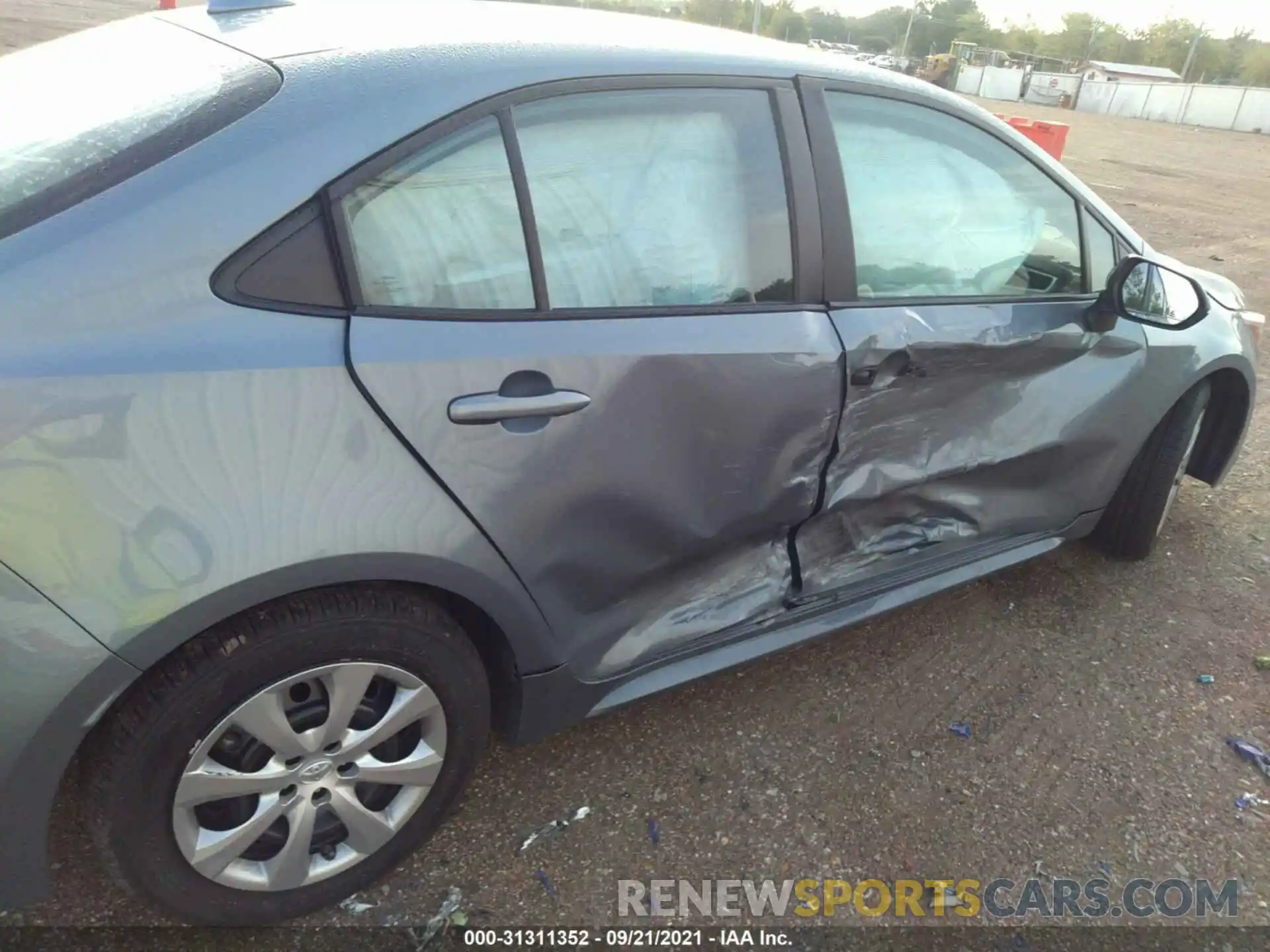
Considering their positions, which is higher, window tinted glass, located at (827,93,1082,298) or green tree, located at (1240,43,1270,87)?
window tinted glass, located at (827,93,1082,298)

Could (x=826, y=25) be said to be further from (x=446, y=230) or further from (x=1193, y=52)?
(x=446, y=230)

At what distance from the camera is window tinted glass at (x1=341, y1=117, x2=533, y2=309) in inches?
63.5

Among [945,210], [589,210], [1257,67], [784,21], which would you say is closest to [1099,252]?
[945,210]

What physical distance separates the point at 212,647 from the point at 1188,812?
2436mm

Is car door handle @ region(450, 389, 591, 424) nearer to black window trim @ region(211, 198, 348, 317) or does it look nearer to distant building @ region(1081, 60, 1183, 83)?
black window trim @ region(211, 198, 348, 317)

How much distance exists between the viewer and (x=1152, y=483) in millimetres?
3195

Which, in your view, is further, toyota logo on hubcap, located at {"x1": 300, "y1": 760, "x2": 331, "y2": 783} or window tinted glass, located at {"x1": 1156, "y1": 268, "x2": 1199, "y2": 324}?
window tinted glass, located at {"x1": 1156, "y1": 268, "x2": 1199, "y2": 324}

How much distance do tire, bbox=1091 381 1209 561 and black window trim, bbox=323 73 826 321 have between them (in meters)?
1.76

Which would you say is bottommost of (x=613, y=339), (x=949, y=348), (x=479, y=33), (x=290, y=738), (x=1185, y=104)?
(x=1185, y=104)

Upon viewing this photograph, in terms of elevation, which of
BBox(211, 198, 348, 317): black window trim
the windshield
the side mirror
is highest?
the windshield

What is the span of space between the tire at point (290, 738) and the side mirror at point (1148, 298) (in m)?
2.11

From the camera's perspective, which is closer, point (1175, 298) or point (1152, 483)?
point (1175, 298)

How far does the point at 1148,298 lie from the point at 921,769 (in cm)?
163

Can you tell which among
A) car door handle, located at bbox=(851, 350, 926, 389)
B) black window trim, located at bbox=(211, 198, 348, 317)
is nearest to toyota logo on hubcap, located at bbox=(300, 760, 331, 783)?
black window trim, located at bbox=(211, 198, 348, 317)
